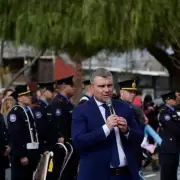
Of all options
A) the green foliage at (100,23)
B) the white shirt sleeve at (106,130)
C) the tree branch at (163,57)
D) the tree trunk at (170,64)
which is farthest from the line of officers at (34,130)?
the tree trunk at (170,64)

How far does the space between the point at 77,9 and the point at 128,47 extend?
1608 millimetres

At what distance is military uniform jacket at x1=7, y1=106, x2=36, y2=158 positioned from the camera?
10.5 metres

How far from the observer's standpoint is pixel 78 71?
16531mm

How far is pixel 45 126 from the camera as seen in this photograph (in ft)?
36.3

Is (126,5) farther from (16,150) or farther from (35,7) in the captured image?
(16,150)

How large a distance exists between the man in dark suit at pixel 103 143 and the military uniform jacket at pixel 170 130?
181 inches

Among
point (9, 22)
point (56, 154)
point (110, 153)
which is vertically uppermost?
point (9, 22)

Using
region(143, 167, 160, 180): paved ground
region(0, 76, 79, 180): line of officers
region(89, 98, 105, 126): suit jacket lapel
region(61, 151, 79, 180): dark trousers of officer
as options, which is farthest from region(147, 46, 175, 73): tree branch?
region(89, 98, 105, 126): suit jacket lapel

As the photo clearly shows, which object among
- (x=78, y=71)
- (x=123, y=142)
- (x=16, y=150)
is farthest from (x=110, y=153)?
(x=78, y=71)

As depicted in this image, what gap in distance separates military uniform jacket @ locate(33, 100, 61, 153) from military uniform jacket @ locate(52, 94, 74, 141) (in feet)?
0.26

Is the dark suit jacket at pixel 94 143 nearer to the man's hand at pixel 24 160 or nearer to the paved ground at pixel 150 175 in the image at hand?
the man's hand at pixel 24 160

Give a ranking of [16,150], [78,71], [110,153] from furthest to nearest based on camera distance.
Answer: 1. [78,71]
2. [16,150]
3. [110,153]

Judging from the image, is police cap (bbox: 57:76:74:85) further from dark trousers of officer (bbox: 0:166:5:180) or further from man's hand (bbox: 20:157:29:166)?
dark trousers of officer (bbox: 0:166:5:180)

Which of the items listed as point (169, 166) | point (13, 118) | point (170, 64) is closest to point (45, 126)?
point (13, 118)
